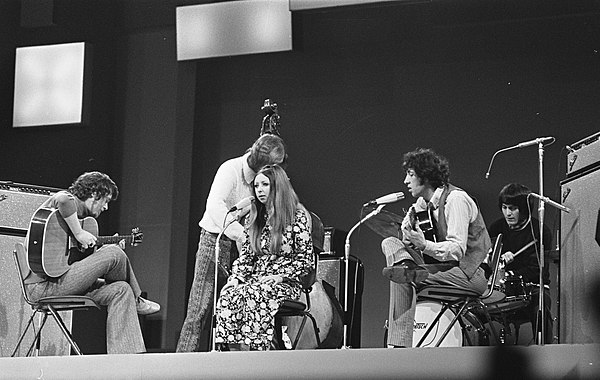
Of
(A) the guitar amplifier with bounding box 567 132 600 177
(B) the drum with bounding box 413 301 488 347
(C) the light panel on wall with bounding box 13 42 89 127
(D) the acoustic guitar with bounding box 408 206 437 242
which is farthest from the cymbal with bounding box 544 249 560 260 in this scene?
(C) the light panel on wall with bounding box 13 42 89 127

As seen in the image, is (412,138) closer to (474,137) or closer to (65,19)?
(474,137)

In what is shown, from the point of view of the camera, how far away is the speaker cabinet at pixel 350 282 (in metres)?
5.68

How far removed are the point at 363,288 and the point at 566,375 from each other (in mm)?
2844

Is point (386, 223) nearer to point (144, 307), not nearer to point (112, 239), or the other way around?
point (144, 307)

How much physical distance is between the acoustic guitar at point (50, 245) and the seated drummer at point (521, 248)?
2130mm

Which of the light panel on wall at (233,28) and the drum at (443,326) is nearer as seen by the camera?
the drum at (443,326)

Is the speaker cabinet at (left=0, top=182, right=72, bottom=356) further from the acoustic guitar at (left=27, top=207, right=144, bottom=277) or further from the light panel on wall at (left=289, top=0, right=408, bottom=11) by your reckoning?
the light panel on wall at (left=289, top=0, right=408, bottom=11)

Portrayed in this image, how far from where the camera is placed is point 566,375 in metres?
3.74

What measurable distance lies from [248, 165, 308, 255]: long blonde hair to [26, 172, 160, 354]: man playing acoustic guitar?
66cm

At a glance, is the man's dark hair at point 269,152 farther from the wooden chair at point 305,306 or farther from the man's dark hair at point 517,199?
the man's dark hair at point 517,199

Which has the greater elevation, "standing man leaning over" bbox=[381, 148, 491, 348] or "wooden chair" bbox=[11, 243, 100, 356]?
"standing man leaning over" bbox=[381, 148, 491, 348]

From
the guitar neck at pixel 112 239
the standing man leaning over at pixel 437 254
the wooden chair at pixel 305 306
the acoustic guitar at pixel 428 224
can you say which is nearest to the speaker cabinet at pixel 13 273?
the guitar neck at pixel 112 239

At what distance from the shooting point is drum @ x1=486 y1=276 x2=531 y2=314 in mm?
5363

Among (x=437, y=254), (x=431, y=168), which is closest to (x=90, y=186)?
(x=431, y=168)
